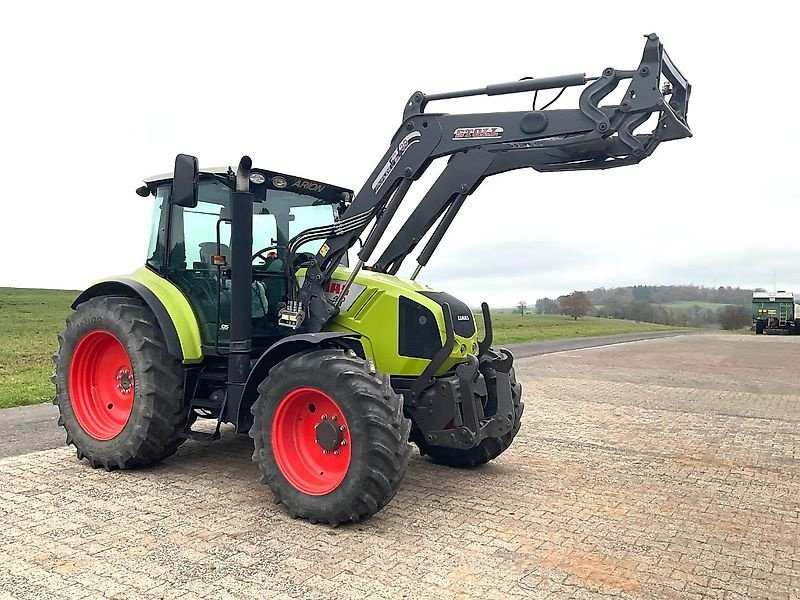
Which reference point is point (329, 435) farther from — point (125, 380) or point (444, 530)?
point (125, 380)

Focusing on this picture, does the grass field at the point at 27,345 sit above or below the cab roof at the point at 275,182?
below

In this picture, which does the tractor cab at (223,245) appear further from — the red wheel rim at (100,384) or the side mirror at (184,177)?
the red wheel rim at (100,384)

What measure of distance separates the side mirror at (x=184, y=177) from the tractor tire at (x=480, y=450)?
9.89 feet

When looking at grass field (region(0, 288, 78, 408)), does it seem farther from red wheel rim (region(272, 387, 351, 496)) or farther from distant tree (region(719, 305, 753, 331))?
distant tree (region(719, 305, 753, 331))

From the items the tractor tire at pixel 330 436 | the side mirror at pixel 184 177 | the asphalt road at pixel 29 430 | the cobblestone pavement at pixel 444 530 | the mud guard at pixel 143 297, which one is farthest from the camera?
the asphalt road at pixel 29 430

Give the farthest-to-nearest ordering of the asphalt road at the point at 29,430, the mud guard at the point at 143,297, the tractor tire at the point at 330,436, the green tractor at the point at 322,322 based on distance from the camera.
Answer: the asphalt road at the point at 29,430 → the mud guard at the point at 143,297 → the green tractor at the point at 322,322 → the tractor tire at the point at 330,436

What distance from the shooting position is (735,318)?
67.9 m

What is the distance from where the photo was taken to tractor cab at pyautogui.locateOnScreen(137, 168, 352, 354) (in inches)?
249

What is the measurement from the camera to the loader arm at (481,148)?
17.1 ft

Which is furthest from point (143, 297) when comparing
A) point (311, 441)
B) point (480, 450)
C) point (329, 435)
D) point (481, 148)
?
point (480, 450)

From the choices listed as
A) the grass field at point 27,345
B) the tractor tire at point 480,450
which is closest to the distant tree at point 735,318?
the grass field at point 27,345

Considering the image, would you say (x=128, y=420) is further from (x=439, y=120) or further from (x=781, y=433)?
(x=781, y=433)

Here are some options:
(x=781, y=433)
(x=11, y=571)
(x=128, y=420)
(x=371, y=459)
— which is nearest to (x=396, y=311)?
(x=371, y=459)

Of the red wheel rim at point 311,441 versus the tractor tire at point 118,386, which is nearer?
the red wheel rim at point 311,441
